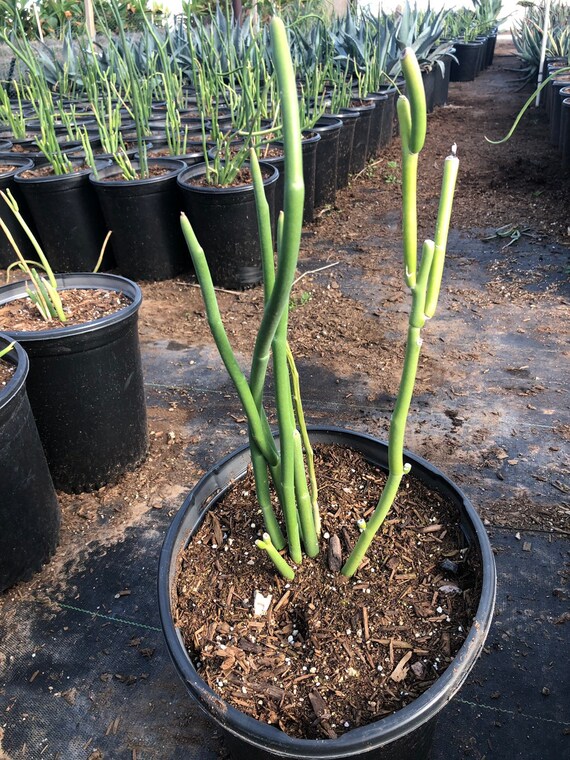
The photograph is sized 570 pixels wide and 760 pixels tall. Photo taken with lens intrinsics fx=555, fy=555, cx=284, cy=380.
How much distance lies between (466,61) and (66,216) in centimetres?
752

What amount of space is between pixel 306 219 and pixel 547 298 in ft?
4.47

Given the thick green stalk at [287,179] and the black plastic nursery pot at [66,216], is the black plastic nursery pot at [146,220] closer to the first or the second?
the black plastic nursery pot at [66,216]

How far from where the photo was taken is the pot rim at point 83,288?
118 centimetres

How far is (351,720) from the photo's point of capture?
2.04 feet

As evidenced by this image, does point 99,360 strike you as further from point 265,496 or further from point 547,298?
point 547,298

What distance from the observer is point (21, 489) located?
1080 millimetres

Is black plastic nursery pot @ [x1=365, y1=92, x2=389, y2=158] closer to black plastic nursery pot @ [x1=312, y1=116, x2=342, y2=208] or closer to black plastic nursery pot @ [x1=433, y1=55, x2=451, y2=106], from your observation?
black plastic nursery pot @ [x1=312, y1=116, x2=342, y2=208]

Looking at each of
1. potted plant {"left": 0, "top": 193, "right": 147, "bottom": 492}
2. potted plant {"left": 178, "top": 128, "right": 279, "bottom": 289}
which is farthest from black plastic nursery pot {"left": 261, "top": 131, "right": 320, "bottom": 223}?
potted plant {"left": 0, "top": 193, "right": 147, "bottom": 492}

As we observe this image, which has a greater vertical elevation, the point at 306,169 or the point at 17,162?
the point at 17,162

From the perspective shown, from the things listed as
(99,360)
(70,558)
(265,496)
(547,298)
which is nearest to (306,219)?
(547,298)

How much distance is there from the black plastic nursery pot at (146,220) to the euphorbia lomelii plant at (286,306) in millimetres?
1876

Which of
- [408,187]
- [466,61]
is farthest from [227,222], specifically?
[466,61]

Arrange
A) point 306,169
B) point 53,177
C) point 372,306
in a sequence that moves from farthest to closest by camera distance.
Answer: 1. point 306,169
2. point 53,177
3. point 372,306

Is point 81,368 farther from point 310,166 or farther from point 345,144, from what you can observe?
point 345,144
